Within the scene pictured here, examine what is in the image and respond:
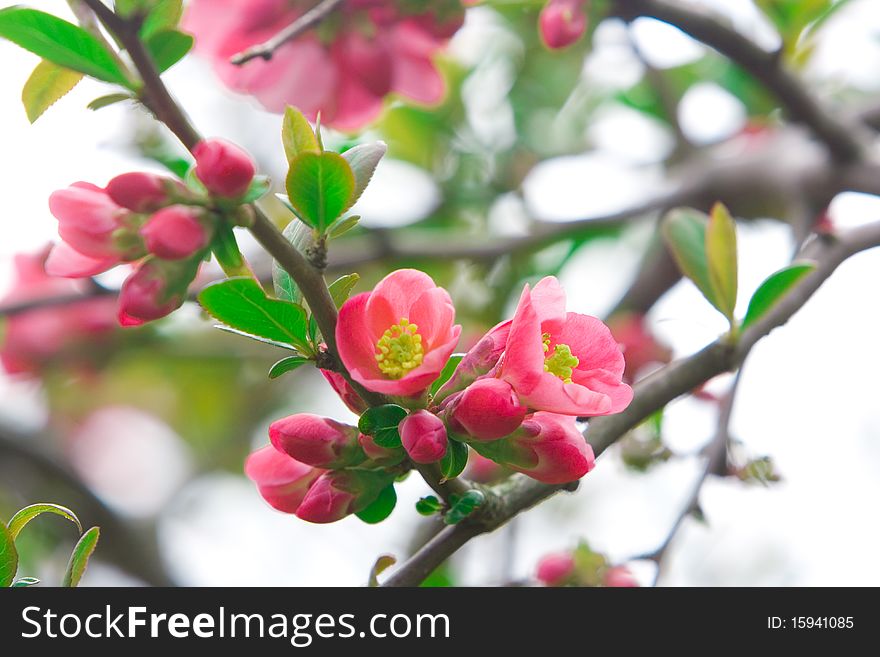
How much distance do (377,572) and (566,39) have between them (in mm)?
531

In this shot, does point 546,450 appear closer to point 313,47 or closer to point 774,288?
point 774,288

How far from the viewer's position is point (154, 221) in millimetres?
464

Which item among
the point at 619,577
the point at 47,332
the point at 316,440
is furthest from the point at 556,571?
the point at 47,332

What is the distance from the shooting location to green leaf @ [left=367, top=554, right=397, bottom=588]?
0.62 metres

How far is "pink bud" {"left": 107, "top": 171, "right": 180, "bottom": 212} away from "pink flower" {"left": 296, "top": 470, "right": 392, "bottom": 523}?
0.66 ft

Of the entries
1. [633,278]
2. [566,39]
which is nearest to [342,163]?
[566,39]

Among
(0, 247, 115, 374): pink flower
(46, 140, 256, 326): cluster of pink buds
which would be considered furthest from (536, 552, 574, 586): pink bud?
(0, 247, 115, 374): pink flower

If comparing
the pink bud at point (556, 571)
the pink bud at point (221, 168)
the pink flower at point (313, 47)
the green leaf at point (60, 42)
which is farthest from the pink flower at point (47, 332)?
the pink bud at point (221, 168)

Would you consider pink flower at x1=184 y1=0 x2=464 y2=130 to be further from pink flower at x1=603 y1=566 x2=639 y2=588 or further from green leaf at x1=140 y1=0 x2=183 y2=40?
pink flower at x1=603 y1=566 x2=639 y2=588

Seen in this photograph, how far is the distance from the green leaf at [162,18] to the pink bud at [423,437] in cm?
29

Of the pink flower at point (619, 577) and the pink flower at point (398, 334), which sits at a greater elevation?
the pink flower at point (398, 334)

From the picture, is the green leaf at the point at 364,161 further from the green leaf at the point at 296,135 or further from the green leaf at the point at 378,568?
the green leaf at the point at 378,568

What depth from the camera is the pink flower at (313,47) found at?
1.09 m

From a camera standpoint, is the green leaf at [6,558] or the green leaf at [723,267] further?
the green leaf at [723,267]
